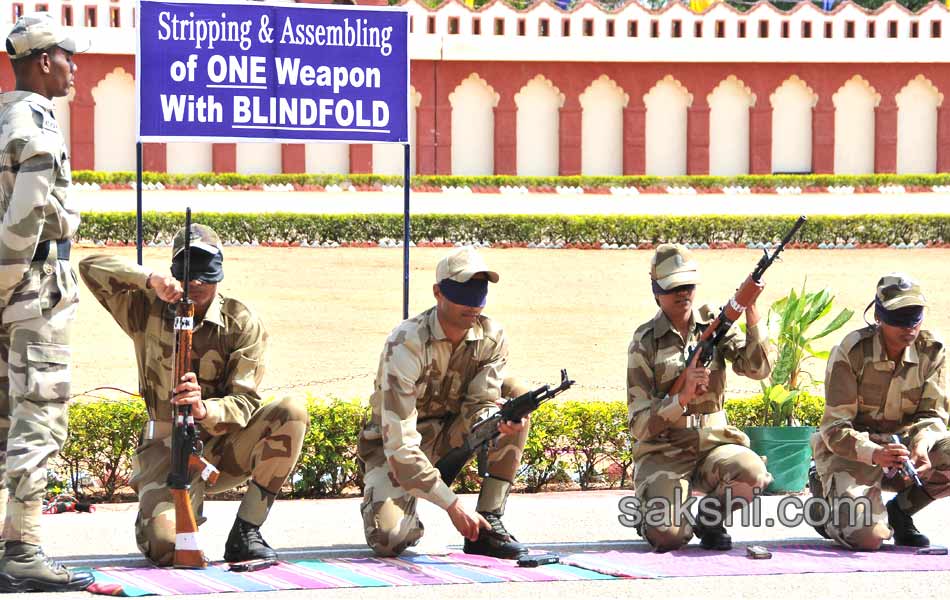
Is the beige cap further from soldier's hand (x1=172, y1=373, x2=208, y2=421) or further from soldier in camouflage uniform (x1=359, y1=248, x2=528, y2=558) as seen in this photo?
soldier in camouflage uniform (x1=359, y1=248, x2=528, y2=558)

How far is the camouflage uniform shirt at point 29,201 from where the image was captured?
4898 millimetres

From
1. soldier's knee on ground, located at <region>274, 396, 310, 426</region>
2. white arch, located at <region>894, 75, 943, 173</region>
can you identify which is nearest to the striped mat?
soldier's knee on ground, located at <region>274, 396, 310, 426</region>

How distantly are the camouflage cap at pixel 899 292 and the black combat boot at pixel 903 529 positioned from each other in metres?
0.79

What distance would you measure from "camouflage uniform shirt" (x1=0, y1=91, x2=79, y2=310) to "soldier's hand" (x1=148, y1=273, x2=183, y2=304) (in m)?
0.27

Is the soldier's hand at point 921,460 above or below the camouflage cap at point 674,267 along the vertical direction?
below

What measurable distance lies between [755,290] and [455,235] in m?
15.0

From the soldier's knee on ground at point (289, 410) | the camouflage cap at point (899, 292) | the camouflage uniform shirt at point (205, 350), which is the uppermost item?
the camouflage cap at point (899, 292)

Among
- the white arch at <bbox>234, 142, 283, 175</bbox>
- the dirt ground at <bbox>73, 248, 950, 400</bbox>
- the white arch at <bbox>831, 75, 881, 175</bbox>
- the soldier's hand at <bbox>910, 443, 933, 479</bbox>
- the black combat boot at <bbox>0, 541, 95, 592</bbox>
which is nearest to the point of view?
the black combat boot at <bbox>0, 541, 95, 592</bbox>

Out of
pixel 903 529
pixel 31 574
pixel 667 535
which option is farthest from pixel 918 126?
pixel 31 574

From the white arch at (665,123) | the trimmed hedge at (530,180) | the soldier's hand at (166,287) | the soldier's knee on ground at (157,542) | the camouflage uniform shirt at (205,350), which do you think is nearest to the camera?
the soldier's hand at (166,287)

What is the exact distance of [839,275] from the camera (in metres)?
17.6

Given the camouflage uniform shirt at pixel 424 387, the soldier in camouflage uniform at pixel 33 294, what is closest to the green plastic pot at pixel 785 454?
the camouflage uniform shirt at pixel 424 387

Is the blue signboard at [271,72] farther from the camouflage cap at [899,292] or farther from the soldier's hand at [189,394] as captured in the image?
the camouflage cap at [899,292]

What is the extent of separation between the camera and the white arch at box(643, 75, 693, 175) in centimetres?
2942
